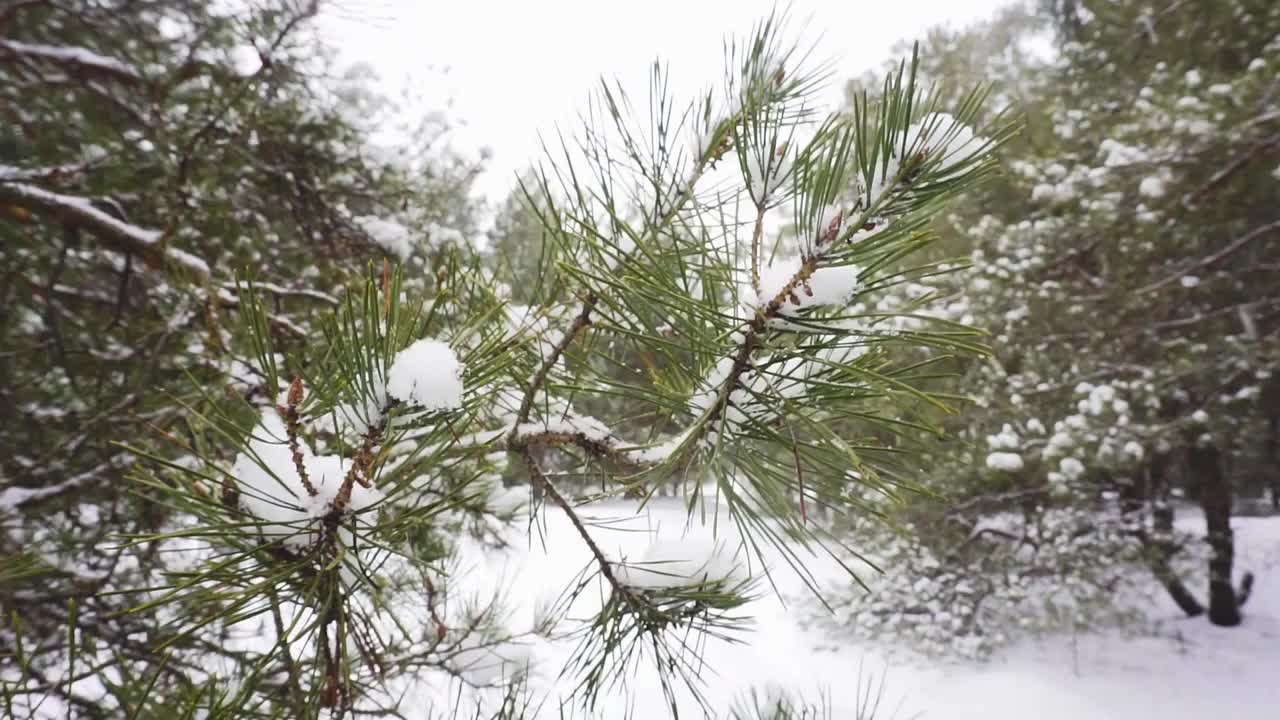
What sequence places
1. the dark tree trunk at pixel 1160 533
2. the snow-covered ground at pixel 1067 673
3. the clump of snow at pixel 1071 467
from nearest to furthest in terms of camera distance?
the clump of snow at pixel 1071 467
the snow-covered ground at pixel 1067 673
the dark tree trunk at pixel 1160 533

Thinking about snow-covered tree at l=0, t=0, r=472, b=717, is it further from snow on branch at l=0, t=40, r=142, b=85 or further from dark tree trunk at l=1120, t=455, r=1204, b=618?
dark tree trunk at l=1120, t=455, r=1204, b=618

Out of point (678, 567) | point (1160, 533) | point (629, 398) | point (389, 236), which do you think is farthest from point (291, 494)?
point (1160, 533)

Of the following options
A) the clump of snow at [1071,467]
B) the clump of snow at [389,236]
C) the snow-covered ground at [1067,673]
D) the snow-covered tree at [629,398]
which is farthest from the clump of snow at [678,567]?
the clump of snow at [1071,467]

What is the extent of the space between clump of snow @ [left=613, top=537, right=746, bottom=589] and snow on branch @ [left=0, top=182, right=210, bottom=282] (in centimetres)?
115

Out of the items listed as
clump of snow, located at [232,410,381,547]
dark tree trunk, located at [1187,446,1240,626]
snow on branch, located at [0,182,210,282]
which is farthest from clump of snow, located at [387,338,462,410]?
dark tree trunk, located at [1187,446,1240,626]

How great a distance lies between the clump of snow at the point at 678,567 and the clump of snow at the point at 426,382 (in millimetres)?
486

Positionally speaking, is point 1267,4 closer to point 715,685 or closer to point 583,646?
point 583,646

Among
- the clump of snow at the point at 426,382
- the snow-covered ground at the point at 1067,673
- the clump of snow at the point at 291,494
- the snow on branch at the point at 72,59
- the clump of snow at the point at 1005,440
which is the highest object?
the snow on branch at the point at 72,59

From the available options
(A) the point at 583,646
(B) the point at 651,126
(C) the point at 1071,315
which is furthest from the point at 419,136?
(C) the point at 1071,315

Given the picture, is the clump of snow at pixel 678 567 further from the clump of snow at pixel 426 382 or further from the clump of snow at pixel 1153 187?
the clump of snow at pixel 1153 187

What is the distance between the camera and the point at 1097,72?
3.86 m

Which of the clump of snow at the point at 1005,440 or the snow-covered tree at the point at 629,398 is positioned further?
the clump of snow at the point at 1005,440

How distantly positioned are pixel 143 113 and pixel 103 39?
0.40m

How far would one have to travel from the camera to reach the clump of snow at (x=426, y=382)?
0.46 metres
